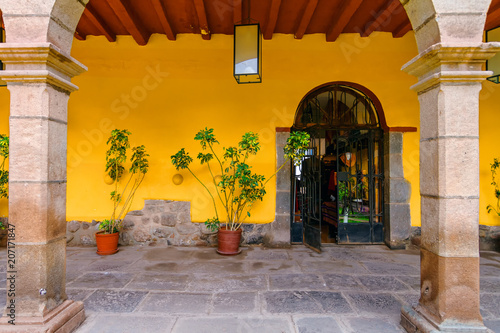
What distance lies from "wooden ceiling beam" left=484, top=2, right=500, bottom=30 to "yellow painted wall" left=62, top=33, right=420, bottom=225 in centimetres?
92

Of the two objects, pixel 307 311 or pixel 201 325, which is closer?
pixel 201 325

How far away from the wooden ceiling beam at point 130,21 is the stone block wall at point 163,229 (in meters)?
2.47

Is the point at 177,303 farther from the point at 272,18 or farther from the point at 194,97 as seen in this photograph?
the point at 272,18

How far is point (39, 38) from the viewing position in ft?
6.29

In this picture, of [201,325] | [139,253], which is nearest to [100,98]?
[139,253]

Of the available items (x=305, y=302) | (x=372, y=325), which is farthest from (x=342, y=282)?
(x=372, y=325)

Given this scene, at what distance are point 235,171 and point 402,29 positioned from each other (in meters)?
3.21

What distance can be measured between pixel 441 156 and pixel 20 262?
295 centimetres

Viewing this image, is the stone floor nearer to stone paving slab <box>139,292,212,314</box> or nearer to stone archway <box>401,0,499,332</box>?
stone paving slab <box>139,292,212,314</box>

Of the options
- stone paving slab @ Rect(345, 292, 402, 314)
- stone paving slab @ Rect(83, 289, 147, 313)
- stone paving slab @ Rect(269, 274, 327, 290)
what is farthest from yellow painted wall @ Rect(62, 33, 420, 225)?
stone paving slab @ Rect(345, 292, 402, 314)

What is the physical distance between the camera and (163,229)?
433cm

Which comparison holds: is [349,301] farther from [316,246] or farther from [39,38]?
[39,38]

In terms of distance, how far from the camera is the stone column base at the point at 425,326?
1.82m

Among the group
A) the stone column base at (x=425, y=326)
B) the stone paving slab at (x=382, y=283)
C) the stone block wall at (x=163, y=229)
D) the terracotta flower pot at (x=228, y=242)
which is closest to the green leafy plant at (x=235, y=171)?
the terracotta flower pot at (x=228, y=242)
